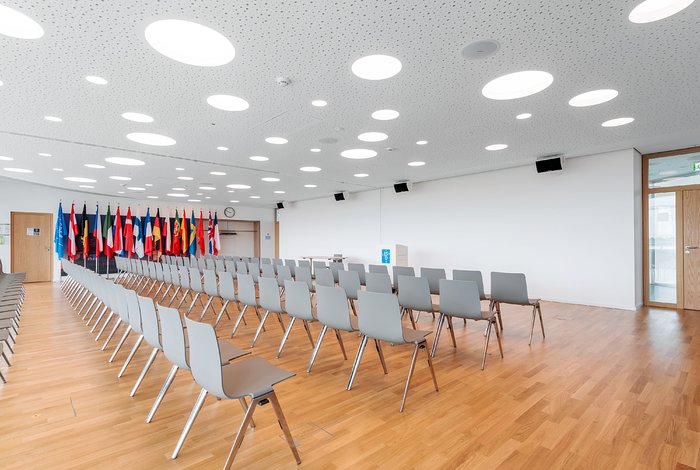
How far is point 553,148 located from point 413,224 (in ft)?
15.9

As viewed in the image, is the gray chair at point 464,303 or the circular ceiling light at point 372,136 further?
the circular ceiling light at point 372,136

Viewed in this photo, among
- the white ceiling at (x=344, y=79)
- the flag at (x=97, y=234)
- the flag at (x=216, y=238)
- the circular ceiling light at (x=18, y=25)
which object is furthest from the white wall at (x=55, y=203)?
the circular ceiling light at (x=18, y=25)

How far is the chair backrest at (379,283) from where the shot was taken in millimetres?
4997

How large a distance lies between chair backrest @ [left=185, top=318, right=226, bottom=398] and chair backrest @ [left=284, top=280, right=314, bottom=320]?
183cm

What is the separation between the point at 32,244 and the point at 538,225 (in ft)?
50.1

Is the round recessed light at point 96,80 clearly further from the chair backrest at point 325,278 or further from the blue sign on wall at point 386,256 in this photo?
the blue sign on wall at point 386,256

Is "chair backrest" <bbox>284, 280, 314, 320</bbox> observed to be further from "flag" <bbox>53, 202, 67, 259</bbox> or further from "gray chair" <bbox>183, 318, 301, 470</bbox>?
"flag" <bbox>53, 202, 67, 259</bbox>

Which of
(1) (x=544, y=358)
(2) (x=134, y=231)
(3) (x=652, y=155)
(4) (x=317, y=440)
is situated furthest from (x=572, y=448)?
(2) (x=134, y=231)

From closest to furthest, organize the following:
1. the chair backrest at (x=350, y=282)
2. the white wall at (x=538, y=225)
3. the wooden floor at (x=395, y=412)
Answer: the wooden floor at (x=395, y=412) → the chair backrest at (x=350, y=282) → the white wall at (x=538, y=225)

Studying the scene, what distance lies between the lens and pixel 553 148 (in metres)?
6.86

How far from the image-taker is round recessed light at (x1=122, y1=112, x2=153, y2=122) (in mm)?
4714

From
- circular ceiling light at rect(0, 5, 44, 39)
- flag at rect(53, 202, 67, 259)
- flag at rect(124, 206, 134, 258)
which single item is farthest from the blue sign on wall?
flag at rect(53, 202, 67, 259)

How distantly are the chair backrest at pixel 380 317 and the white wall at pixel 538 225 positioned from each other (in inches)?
248

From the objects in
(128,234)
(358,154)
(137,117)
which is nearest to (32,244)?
(128,234)
